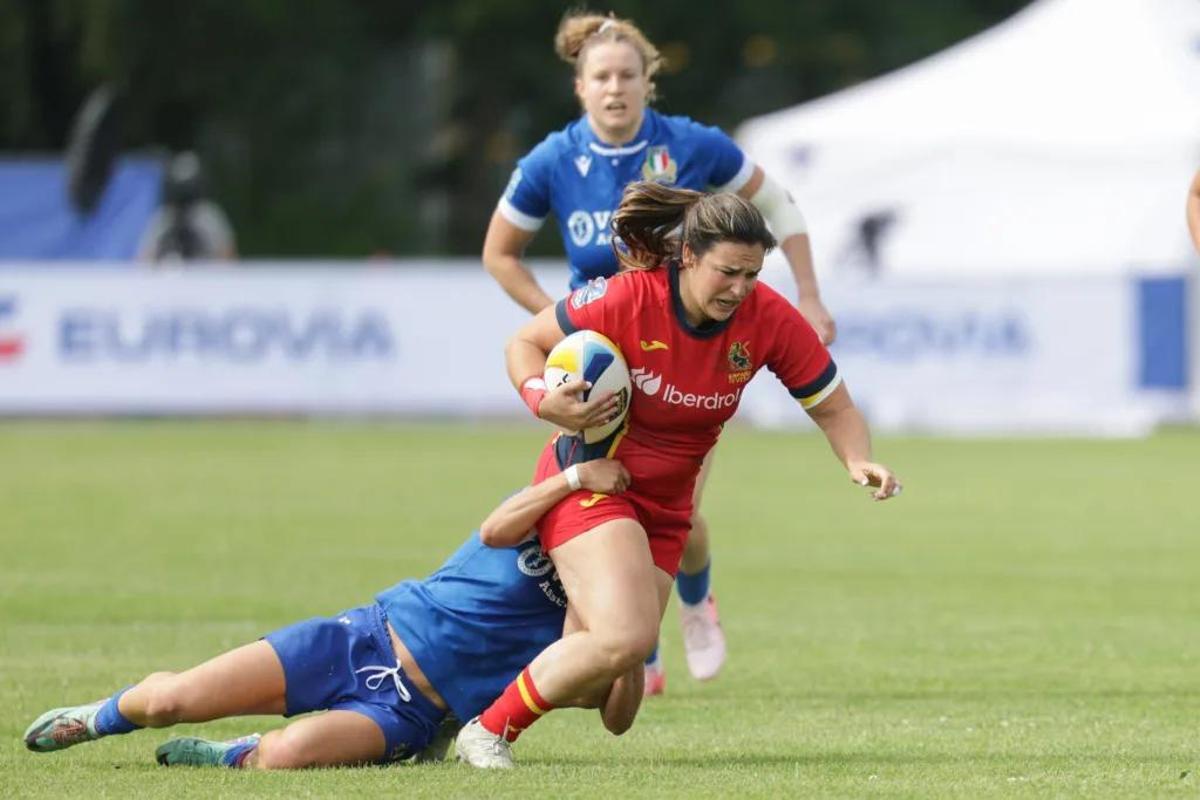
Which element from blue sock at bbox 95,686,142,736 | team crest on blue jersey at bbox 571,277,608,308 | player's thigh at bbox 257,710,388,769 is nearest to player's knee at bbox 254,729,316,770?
player's thigh at bbox 257,710,388,769

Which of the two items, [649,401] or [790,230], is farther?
[790,230]

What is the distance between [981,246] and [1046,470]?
712 cm

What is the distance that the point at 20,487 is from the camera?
17.4m

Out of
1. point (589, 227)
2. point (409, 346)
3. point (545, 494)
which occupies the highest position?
point (589, 227)

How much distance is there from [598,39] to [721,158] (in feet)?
2.05

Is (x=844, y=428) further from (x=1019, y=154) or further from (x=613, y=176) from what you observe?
(x=1019, y=154)

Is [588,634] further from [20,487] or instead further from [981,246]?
[981,246]

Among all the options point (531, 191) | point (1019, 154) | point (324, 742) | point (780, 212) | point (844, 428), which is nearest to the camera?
point (324, 742)

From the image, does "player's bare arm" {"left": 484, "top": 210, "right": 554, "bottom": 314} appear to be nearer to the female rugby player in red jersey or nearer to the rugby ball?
the female rugby player in red jersey

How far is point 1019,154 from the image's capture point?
26234 mm

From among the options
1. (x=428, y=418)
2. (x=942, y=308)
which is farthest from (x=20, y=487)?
(x=942, y=308)

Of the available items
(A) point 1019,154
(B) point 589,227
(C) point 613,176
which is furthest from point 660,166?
(A) point 1019,154

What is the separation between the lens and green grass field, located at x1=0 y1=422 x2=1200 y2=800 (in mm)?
6730

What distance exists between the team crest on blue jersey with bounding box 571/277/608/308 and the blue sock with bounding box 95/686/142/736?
1.62 metres
